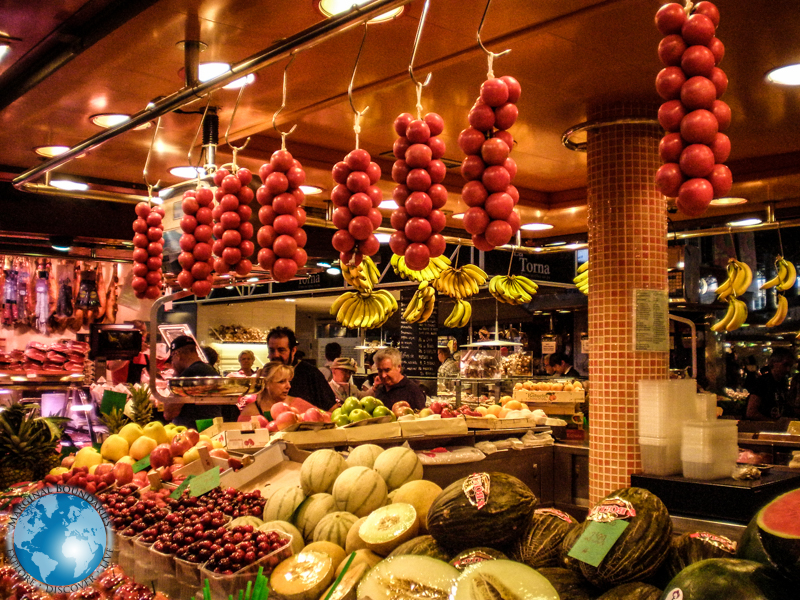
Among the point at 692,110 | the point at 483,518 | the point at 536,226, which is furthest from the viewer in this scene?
the point at 536,226

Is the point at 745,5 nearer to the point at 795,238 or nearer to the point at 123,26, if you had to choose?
the point at 123,26

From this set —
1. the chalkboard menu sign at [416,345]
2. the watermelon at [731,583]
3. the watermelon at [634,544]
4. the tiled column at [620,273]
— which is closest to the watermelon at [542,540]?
the watermelon at [634,544]

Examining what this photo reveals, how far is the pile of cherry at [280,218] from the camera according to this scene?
294cm

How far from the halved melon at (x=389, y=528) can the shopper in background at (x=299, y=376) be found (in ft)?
14.1

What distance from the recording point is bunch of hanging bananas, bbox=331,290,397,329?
8219 mm

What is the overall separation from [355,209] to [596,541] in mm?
1408

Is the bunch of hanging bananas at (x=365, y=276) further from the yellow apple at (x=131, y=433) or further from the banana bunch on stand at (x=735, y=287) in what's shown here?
the banana bunch on stand at (x=735, y=287)

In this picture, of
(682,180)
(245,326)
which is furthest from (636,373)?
(245,326)

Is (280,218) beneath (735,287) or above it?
beneath

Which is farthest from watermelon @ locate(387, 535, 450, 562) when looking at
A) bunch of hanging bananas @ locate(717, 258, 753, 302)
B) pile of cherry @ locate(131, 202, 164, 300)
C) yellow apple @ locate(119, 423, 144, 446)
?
bunch of hanging bananas @ locate(717, 258, 753, 302)

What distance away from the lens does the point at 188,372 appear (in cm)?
610

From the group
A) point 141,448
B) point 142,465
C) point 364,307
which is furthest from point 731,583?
point 364,307

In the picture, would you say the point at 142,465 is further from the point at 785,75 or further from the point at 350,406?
the point at 785,75

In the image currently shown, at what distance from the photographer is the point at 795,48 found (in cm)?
349
